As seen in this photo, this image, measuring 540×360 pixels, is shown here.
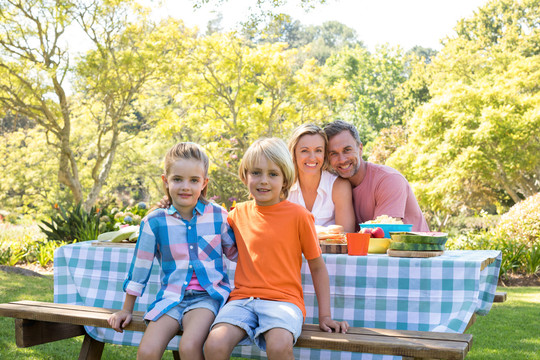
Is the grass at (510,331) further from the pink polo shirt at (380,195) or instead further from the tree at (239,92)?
the tree at (239,92)

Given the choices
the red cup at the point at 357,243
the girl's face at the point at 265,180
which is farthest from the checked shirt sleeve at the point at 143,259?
the red cup at the point at 357,243

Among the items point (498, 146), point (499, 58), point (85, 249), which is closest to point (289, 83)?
point (498, 146)

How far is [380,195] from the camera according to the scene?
3.98 meters

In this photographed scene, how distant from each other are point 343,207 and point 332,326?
1.32 m

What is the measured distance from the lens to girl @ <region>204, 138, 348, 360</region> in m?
2.61

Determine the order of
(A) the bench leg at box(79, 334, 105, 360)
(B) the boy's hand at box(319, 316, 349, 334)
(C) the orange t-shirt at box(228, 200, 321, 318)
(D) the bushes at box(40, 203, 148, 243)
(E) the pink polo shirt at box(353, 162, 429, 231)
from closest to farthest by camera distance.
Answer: (B) the boy's hand at box(319, 316, 349, 334) → (C) the orange t-shirt at box(228, 200, 321, 318) → (A) the bench leg at box(79, 334, 105, 360) → (E) the pink polo shirt at box(353, 162, 429, 231) → (D) the bushes at box(40, 203, 148, 243)

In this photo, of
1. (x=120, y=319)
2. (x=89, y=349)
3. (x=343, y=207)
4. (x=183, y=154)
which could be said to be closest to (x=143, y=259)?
(x=120, y=319)

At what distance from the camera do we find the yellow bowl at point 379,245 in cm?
313

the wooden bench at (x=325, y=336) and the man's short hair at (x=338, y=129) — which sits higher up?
the man's short hair at (x=338, y=129)

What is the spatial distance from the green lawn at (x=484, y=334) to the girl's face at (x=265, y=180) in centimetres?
247

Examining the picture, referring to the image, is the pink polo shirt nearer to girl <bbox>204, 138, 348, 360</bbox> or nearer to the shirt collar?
girl <bbox>204, 138, 348, 360</bbox>

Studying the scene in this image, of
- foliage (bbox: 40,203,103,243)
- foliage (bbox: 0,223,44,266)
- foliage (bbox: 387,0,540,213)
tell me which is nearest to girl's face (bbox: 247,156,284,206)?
foliage (bbox: 40,203,103,243)

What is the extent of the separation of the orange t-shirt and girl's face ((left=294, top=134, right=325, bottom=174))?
3.00ft

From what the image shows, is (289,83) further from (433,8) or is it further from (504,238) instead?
(433,8)
